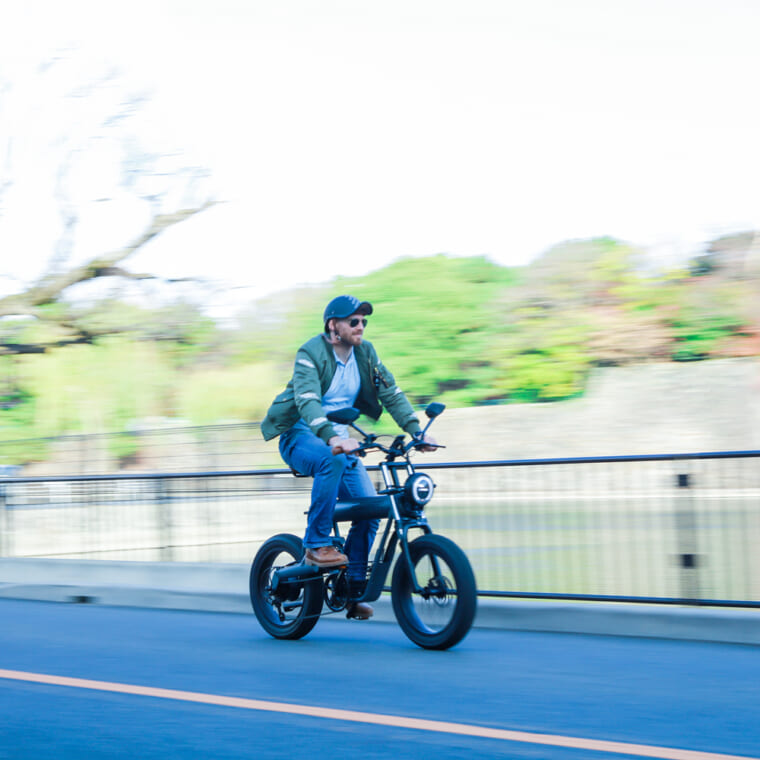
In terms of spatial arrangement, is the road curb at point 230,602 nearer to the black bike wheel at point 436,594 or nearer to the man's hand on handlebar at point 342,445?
the black bike wheel at point 436,594

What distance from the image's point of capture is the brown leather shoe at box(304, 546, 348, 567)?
720cm

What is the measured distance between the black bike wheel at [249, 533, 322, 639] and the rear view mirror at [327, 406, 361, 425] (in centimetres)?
104

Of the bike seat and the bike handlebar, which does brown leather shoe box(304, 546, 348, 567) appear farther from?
the bike handlebar

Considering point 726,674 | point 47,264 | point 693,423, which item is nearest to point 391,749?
point 726,674

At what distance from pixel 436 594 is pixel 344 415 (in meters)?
1.18

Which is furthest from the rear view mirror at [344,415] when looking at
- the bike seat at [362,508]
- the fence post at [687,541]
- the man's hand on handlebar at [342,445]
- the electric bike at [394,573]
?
the fence post at [687,541]

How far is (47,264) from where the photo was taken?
21.8 m

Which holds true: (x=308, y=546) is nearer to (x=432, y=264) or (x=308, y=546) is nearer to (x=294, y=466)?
(x=294, y=466)

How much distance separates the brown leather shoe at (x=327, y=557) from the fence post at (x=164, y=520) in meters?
3.96

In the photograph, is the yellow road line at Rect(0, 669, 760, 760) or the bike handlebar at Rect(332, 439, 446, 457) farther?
the bike handlebar at Rect(332, 439, 446, 457)

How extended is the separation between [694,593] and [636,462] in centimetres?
95

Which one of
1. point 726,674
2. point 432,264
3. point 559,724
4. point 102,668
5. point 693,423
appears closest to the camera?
point 559,724

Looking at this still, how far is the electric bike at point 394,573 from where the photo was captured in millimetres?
6668

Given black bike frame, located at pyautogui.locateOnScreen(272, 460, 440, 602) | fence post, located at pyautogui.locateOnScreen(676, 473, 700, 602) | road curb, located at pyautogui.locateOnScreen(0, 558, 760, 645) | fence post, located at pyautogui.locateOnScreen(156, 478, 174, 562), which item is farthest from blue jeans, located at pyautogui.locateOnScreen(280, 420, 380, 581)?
fence post, located at pyautogui.locateOnScreen(156, 478, 174, 562)
